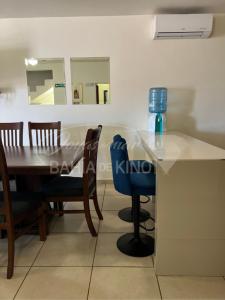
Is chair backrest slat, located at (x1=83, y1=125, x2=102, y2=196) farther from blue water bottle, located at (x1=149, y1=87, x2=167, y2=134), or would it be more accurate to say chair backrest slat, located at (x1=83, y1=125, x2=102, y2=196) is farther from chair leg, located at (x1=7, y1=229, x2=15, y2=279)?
blue water bottle, located at (x1=149, y1=87, x2=167, y2=134)

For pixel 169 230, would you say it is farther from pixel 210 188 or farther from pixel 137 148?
pixel 137 148

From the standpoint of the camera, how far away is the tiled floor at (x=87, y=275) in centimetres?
146

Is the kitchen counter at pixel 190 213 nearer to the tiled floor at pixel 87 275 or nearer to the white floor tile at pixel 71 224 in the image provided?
the tiled floor at pixel 87 275

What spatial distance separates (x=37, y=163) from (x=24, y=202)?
32 centimetres

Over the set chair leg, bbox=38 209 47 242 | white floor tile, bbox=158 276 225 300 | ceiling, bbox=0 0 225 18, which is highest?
ceiling, bbox=0 0 225 18

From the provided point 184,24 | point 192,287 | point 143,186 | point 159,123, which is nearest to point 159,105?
point 159,123

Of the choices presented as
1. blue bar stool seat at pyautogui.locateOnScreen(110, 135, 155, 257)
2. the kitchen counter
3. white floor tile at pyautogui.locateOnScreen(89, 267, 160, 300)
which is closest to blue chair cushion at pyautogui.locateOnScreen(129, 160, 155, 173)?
blue bar stool seat at pyautogui.locateOnScreen(110, 135, 155, 257)

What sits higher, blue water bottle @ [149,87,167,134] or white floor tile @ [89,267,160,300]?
blue water bottle @ [149,87,167,134]

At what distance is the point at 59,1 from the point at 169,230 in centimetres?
267

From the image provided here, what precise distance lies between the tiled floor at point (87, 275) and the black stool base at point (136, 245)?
0.05 meters

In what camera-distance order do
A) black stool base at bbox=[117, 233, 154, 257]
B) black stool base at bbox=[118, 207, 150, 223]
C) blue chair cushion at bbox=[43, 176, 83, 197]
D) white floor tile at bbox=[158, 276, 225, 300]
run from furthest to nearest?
1. black stool base at bbox=[118, 207, 150, 223]
2. blue chair cushion at bbox=[43, 176, 83, 197]
3. black stool base at bbox=[117, 233, 154, 257]
4. white floor tile at bbox=[158, 276, 225, 300]

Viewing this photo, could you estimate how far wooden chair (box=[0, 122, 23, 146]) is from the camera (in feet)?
9.30

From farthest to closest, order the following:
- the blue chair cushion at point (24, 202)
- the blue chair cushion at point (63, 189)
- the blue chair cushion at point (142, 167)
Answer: the blue chair cushion at point (142, 167)
the blue chair cushion at point (63, 189)
the blue chair cushion at point (24, 202)

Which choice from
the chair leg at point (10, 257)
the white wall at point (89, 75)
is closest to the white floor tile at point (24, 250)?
the chair leg at point (10, 257)
